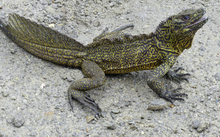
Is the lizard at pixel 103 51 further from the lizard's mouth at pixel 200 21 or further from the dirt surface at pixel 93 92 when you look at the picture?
the lizard's mouth at pixel 200 21

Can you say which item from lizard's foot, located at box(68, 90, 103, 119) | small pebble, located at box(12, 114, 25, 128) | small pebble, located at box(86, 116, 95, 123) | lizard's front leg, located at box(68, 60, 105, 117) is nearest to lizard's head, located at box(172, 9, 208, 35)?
lizard's front leg, located at box(68, 60, 105, 117)

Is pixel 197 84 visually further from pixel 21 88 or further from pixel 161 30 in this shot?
pixel 21 88

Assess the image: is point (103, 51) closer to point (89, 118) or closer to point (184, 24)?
point (89, 118)

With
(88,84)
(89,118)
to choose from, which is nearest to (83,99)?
(88,84)

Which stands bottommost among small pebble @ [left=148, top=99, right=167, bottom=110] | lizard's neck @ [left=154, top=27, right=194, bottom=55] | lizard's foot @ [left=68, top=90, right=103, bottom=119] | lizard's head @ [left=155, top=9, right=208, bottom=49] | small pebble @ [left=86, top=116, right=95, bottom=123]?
small pebble @ [left=86, top=116, right=95, bottom=123]

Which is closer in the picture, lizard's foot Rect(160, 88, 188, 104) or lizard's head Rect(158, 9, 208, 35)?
lizard's head Rect(158, 9, 208, 35)

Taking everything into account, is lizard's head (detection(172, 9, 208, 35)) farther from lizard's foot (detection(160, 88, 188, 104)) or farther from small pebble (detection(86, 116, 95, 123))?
small pebble (detection(86, 116, 95, 123))
